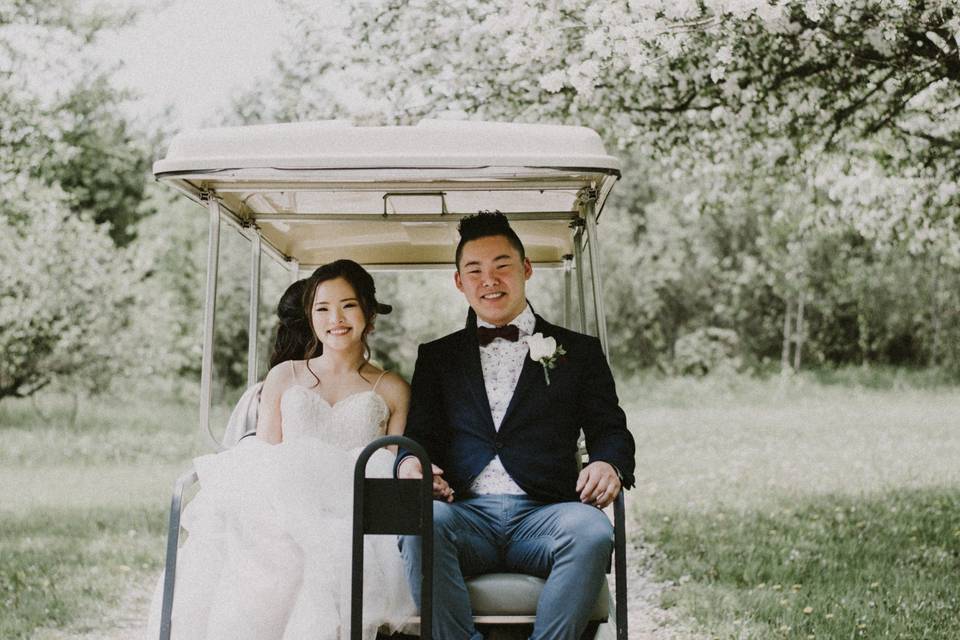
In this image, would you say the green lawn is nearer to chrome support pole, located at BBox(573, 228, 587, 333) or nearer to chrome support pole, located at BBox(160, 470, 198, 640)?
chrome support pole, located at BBox(573, 228, 587, 333)

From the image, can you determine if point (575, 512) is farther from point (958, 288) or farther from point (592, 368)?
point (958, 288)

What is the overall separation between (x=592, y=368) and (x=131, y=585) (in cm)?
491

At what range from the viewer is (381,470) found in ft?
12.5

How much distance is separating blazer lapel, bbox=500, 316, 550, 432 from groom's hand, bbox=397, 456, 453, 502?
303 millimetres

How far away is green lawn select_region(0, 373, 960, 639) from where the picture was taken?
6.54m

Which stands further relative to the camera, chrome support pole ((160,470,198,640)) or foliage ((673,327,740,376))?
foliage ((673,327,740,376))

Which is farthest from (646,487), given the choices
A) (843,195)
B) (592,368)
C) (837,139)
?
(592,368)

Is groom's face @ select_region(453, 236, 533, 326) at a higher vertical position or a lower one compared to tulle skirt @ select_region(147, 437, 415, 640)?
higher

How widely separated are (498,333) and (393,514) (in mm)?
1222

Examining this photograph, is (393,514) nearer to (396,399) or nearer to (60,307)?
(396,399)

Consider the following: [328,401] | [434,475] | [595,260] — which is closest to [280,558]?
[434,475]

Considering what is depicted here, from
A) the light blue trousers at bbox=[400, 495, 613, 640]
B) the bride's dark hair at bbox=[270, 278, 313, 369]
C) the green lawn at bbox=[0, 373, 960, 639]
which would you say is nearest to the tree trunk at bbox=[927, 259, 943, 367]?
the green lawn at bbox=[0, 373, 960, 639]

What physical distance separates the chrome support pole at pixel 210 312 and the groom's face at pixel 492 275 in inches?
37.0

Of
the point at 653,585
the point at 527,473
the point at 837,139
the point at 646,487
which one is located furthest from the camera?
the point at 646,487
